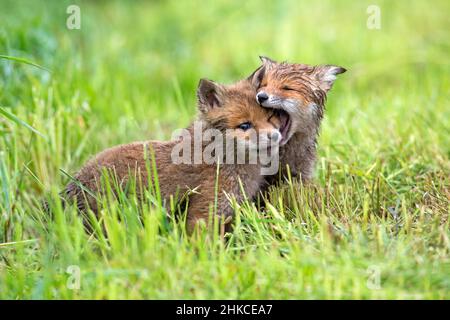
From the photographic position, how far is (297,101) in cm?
513

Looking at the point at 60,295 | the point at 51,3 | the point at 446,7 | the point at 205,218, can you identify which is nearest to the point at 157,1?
the point at 51,3

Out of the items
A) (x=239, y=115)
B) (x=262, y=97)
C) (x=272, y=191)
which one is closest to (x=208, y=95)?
(x=239, y=115)

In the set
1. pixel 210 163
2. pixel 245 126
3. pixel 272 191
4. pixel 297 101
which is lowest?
pixel 272 191

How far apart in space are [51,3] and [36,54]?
3.41 meters

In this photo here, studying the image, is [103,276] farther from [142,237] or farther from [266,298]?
[266,298]

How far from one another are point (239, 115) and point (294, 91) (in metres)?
0.43

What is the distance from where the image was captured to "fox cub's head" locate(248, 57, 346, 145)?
5082 mm

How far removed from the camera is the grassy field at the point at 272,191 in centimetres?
404

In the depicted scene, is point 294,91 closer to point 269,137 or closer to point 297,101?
point 297,101

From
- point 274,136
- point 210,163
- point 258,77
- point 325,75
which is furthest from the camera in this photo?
point 325,75

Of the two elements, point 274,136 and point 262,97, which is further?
point 262,97

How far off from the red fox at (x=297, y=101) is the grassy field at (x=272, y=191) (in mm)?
251

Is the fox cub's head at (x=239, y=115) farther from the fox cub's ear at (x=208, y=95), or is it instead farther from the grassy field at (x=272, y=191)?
the grassy field at (x=272, y=191)

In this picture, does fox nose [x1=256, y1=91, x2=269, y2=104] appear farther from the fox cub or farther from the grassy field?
the grassy field
